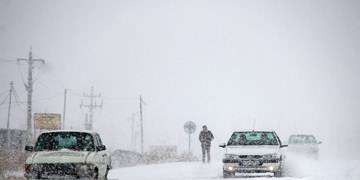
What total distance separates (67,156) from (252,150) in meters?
7.78

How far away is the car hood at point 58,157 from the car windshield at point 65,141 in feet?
2.01

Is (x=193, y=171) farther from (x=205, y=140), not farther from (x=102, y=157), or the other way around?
(x=102, y=157)

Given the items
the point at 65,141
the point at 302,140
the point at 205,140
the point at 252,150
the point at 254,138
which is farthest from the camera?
the point at 302,140

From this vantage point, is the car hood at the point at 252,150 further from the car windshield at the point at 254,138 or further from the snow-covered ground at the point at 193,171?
the snow-covered ground at the point at 193,171

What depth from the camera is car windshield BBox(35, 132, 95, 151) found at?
670 inches

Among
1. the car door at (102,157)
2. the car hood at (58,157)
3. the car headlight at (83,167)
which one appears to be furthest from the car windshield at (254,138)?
the car headlight at (83,167)

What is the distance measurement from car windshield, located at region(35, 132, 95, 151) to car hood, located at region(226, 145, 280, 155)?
6.10m

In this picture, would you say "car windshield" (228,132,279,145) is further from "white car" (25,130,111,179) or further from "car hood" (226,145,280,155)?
"white car" (25,130,111,179)

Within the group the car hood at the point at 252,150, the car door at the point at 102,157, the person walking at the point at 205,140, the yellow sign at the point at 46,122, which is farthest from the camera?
the yellow sign at the point at 46,122

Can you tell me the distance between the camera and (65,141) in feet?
56.5

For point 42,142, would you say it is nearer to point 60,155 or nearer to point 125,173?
point 60,155

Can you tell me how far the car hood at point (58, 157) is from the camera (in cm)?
1566

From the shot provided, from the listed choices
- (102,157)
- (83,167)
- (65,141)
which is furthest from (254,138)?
(83,167)

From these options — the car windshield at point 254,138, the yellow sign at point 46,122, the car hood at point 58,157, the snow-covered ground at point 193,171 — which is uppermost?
the yellow sign at point 46,122
